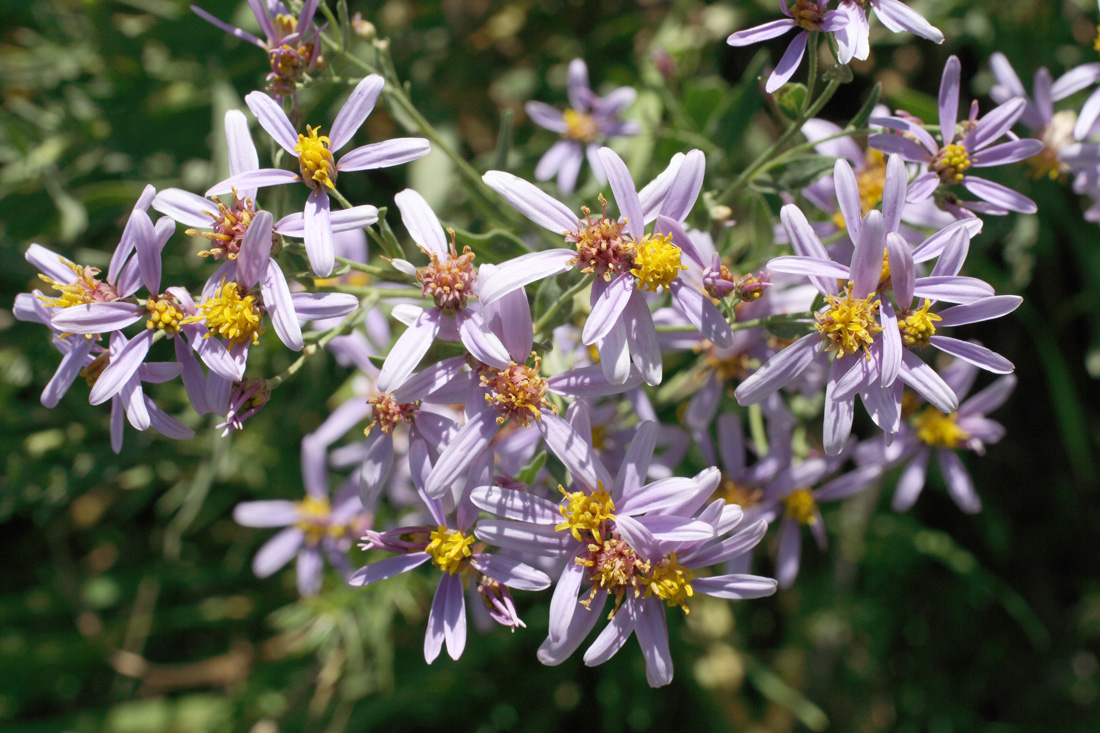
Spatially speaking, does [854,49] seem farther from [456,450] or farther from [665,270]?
[456,450]

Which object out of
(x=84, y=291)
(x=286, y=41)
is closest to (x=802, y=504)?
(x=286, y=41)

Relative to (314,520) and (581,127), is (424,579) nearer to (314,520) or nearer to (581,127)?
(314,520)

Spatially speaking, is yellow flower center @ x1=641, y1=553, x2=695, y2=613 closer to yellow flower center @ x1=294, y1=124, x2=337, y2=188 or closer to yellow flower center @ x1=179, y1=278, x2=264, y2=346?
yellow flower center @ x1=179, y1=278, x2=264, y2=346

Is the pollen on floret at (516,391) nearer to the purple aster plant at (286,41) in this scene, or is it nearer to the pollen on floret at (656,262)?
the pollen on floret at (656,262)

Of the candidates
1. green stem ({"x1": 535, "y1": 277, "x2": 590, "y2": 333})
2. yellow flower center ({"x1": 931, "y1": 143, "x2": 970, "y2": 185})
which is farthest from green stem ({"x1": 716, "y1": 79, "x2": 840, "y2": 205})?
green stem ({"x1": 535, "y1": 277, "x2": 590, "y2": 333})


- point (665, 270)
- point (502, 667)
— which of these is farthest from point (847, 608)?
point (665, 270)

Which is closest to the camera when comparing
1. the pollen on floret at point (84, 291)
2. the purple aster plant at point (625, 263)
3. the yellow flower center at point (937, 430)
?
the purple aster plant at point (625, 263)

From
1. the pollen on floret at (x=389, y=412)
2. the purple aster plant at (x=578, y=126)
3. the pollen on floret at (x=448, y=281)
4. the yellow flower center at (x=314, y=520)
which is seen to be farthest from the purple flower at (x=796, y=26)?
the yellow flower center at (x=314, y=520)
